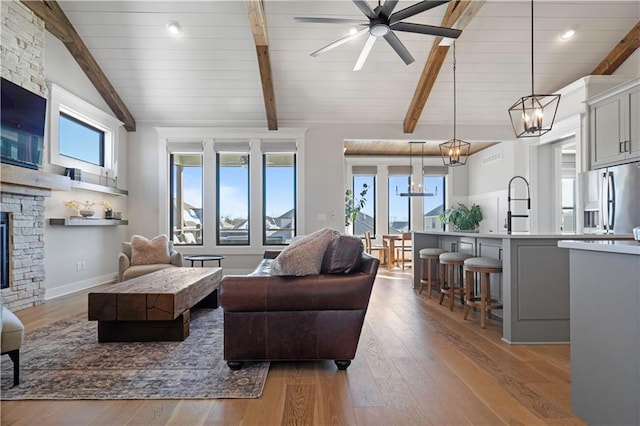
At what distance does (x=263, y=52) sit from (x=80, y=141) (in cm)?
320

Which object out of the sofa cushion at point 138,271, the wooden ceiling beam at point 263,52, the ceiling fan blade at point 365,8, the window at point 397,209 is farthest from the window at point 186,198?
the window at point 397,209

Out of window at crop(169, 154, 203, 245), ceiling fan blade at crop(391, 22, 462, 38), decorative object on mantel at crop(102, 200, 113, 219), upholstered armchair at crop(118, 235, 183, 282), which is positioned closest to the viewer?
ceiling fan blade at crop(391, 22, 462, 38)

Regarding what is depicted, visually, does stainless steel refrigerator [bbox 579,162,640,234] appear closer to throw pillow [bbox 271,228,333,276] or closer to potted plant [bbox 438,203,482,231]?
potted plant [bbox 438,203,482,231]

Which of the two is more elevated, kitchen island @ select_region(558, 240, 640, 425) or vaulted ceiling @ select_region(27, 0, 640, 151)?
vaulted ceiling @ select_region(27, 0, 640, 151)

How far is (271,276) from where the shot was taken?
2.51 meters

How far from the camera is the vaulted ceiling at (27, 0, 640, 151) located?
4.98 m

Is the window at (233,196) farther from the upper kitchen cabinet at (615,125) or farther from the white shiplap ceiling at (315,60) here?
the upper kitchen cabinet at (615,125)

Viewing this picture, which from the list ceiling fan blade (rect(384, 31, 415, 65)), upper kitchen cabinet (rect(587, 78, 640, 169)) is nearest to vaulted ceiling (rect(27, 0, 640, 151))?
upper kitchen cabinet (rect(587, 78, 640, 169))

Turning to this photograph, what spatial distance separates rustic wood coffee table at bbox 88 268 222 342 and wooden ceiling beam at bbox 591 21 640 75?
22.1 feet

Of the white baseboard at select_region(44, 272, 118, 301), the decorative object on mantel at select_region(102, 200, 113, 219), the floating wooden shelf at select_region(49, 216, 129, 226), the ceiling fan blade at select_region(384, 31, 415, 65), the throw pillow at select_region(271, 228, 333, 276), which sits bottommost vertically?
the white baseboard at select_region(44, 272, 118, 301)

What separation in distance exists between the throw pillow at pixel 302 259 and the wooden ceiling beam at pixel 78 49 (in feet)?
15.2

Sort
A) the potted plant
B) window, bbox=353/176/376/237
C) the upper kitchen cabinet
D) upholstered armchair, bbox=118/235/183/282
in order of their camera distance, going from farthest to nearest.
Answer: window, bbox=353/176/376/237, the potted plant, upholstered armchair, bbox=118/235/183/282, the upper kitchen cabinet

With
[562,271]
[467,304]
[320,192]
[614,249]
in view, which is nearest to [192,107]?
[320,192]

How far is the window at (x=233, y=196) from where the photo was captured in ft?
23.6
